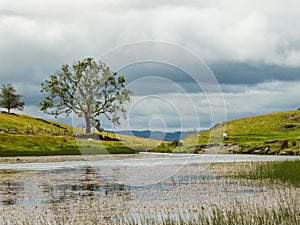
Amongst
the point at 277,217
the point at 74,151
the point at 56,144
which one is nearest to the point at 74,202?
the point at 277,217

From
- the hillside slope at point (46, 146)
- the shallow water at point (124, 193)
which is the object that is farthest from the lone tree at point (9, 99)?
the shallow water at point (124, 193)

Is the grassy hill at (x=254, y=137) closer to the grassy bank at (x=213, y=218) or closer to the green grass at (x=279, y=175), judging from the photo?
the green grass at (x=279, y=175)

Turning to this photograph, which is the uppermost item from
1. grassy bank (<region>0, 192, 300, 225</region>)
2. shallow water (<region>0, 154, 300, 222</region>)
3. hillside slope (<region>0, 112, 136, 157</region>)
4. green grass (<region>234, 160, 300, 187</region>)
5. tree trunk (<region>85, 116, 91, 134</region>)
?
tree trunk (<region>85, 116, 91, 134</region>)

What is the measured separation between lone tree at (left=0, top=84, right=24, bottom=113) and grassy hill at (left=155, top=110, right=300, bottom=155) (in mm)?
40192

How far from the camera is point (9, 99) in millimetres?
113562

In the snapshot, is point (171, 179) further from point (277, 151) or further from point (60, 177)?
point (277, 151)

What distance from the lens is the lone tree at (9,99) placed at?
11319 cm

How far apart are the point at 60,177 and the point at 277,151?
41141mm

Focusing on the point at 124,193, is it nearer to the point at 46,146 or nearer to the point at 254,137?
the point at 46,146

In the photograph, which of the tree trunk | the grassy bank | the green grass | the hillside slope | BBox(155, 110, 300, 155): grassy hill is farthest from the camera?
the tree trunk

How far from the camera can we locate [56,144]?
241 ft

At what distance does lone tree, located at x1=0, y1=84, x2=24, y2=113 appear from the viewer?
371 ft

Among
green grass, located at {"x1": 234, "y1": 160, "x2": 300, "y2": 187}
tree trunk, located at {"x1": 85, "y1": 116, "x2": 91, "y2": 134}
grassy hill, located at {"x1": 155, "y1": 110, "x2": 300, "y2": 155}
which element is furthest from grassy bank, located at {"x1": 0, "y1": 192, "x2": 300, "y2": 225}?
tree trunk, located at {"x1": 85, "y1": 116, "x2": 91, "y2": 134}

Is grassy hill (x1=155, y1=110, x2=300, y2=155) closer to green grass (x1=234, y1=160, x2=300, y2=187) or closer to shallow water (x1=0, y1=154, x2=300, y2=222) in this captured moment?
green grass (x1=234, y1=160, x2=300, y2=187)
